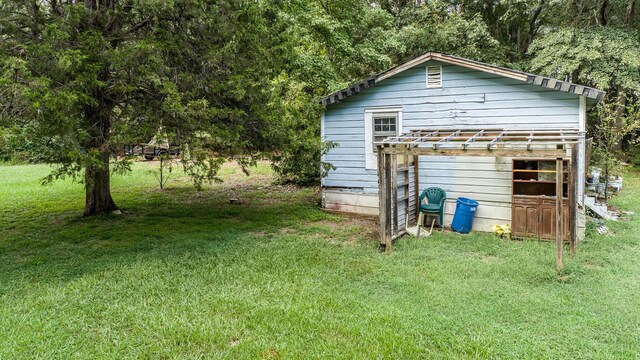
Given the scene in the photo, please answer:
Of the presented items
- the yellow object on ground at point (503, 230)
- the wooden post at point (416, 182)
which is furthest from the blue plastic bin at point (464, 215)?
the wooden post at point (416, 182)

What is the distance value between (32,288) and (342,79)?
434 inches

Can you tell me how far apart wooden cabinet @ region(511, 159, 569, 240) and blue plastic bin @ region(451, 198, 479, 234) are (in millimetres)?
681

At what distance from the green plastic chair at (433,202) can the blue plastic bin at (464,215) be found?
342 mm

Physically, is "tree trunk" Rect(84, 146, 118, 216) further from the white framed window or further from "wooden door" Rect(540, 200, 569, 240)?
"wooden door" Rect(540, 200, 569, 240)

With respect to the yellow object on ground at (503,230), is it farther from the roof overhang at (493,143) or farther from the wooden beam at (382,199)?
the wooden beam at (382,199)

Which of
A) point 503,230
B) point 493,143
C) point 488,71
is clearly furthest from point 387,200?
point 488,71

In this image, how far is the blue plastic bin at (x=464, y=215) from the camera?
292 inches

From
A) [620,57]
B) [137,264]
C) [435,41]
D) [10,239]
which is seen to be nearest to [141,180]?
[10,239]

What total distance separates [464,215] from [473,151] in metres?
1.89

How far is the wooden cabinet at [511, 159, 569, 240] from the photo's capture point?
Answer: 6793mm

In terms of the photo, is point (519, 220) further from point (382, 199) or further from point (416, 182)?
point (382, 199)

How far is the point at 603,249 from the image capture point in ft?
20.2

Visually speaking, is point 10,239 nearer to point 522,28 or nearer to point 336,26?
point 336,26

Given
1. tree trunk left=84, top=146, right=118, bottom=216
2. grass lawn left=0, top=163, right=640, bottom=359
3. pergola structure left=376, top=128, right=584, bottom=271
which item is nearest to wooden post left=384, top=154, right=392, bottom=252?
pergola structure left=376, top=128, right=584, bottom=271
